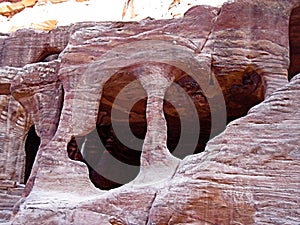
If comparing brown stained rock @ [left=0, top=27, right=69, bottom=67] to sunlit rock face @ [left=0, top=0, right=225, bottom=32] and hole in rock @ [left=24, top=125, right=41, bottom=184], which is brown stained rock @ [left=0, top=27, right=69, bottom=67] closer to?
hole in rock @ [left=24, top=125, right=41, bottom=184]

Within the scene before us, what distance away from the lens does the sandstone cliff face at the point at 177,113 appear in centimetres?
538

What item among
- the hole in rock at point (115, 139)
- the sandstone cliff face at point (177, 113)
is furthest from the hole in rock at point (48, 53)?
the hole in rock at point (115, 139)

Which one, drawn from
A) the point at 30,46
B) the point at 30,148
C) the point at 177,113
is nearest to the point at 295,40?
the point at 177,113

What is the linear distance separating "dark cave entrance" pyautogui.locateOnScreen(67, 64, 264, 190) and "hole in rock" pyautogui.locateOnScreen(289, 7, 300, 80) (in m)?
1.24

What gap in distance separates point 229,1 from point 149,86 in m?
2.16

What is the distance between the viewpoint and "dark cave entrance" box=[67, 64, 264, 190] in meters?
8.34

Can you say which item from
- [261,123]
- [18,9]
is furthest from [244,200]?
[18,9]

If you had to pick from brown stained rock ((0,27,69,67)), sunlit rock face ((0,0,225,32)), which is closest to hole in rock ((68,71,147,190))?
brown stained rock ((0,27,69,67))

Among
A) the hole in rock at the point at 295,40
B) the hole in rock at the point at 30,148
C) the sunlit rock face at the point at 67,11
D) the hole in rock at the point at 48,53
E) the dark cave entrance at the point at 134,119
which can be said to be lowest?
the hole in rock at the point at 30,148

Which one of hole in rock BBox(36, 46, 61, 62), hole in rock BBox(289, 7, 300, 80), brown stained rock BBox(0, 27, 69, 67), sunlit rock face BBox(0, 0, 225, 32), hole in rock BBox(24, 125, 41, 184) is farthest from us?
A: sunlit rock face BBox(0, 0, 225, 32)

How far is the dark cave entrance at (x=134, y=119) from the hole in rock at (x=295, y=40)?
4.05ft

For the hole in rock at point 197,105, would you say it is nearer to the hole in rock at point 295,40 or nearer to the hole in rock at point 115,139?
the hole in rock at point 115,139

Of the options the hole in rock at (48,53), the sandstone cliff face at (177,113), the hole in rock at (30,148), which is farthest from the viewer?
the hole in rock at (30,148)

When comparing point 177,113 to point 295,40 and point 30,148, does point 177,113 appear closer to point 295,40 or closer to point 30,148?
point 295,40
